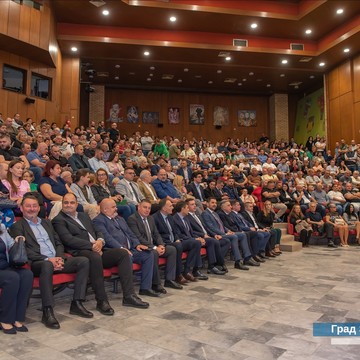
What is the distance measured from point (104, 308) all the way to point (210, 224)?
242cm

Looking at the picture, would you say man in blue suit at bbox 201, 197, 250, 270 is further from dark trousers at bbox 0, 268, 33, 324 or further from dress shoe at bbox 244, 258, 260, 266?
dark trousers at bbox 0, 268, 33, 324

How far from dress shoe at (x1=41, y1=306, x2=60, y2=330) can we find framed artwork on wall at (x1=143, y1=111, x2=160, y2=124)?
14446 mm

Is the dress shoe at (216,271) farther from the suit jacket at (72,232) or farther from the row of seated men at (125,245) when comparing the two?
the suit jacket at (72,232)

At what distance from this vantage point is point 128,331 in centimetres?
255

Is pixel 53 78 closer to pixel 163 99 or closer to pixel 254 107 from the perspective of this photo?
pixel 163 99

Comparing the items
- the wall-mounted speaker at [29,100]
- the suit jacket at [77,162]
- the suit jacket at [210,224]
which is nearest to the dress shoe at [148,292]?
the suit jacket at [210,224]

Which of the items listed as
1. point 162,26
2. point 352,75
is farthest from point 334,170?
point 162,26

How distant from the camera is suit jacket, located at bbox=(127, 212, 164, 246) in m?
3.86

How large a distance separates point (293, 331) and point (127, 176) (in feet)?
11.4

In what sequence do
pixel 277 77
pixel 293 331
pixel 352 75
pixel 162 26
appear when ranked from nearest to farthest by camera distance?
1. pixel 293 331
2. pixel 162 26
3. pixel 352 75
4. pixel 277 77

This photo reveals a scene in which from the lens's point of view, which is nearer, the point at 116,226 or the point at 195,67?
the point at 116,226

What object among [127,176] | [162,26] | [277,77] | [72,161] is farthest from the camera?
[277,77]

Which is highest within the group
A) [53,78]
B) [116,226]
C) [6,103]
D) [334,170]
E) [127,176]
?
[53,78]

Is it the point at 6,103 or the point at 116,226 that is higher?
the point at 6,103
